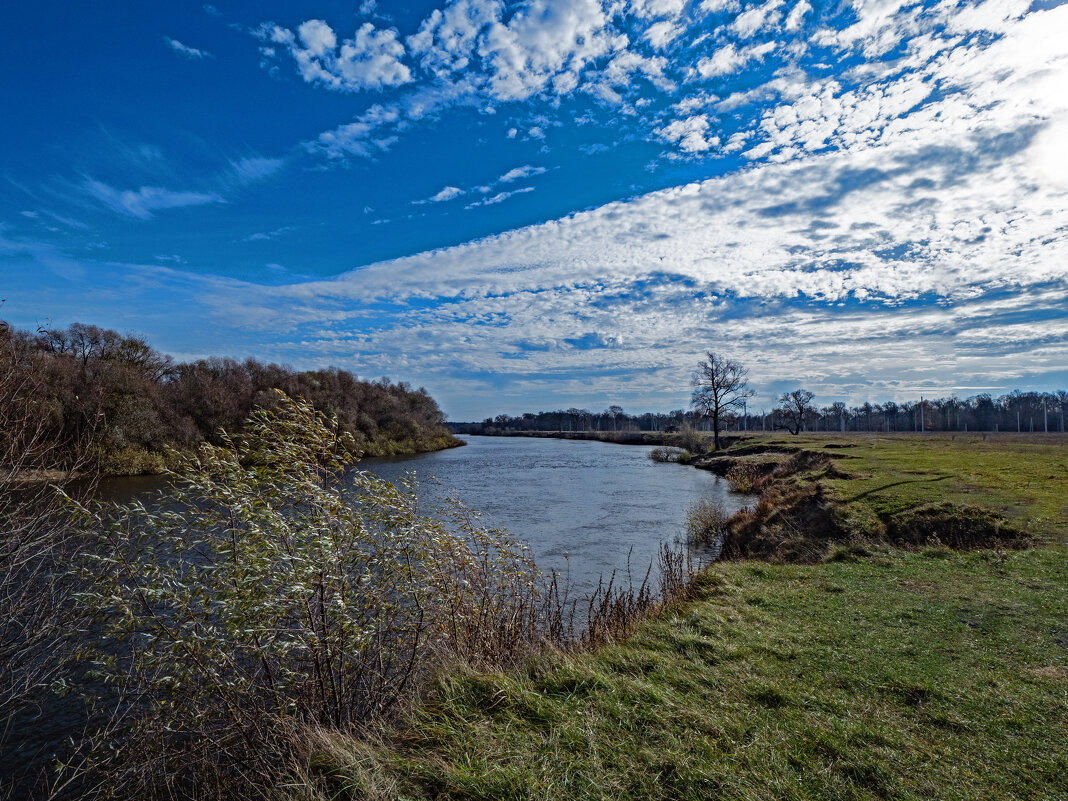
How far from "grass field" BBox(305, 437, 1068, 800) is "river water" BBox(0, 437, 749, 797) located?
316cm

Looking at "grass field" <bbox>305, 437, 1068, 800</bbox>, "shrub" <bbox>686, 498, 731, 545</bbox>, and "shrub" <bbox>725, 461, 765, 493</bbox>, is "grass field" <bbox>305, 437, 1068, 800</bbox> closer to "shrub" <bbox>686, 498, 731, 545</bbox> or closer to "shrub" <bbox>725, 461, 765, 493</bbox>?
Result: "shrub" <bbox>686, 498, 731, 545</bbox>

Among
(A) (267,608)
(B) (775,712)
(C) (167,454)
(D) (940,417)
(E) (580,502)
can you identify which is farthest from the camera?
(D) (940,417)

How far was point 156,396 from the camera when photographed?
39375mm

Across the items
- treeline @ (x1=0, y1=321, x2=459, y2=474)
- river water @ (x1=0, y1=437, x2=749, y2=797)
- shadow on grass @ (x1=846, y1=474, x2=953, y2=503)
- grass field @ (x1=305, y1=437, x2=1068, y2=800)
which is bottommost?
river water @ (x1=0, y1=437, x2=749, y2=797)

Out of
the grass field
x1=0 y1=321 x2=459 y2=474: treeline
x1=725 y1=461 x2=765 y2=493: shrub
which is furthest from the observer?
x1=725 y1=461 x2=765 y2=493: shrub

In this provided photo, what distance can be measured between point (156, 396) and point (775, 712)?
4625cm

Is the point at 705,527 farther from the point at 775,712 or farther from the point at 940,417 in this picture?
the point at 940,417

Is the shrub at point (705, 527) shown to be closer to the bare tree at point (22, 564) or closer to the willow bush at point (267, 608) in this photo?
the willow bush at point (267, 608)

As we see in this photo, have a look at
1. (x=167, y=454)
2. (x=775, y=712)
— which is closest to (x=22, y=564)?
(x=775, y=712)

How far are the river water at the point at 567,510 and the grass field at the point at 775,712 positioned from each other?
3156mm

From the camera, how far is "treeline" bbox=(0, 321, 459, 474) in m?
11.2

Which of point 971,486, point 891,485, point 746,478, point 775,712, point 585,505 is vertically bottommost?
point 585,505

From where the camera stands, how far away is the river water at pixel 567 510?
25.3ft

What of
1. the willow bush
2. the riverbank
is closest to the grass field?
the willow bush
